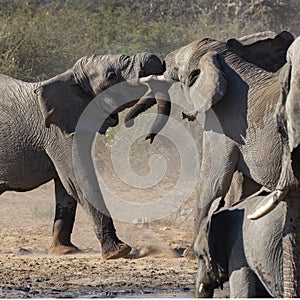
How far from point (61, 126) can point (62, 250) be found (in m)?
0.89

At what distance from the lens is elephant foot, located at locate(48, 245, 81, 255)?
1039cm

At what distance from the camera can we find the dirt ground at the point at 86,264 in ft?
28.7

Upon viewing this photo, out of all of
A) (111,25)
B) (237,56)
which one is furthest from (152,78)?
(111,25)

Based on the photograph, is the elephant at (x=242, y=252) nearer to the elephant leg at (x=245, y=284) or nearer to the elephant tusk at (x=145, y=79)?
the elephant leg at (x=245, y=284)

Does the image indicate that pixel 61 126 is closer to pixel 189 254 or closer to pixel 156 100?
pixel 156 100

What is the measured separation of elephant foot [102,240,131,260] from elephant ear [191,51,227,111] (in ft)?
4.79

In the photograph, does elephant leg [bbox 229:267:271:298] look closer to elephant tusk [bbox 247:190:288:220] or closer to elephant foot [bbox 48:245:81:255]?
elephant tusk [bbox 247:190:288:220]

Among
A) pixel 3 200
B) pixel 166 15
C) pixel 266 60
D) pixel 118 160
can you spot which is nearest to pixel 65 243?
pixel 266 60

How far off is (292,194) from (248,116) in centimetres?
238

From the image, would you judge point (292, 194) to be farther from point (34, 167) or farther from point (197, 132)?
point (197, 132)

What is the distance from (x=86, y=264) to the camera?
9.74 meters

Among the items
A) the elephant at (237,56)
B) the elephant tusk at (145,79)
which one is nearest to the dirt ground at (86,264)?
the elephant at (237,56)

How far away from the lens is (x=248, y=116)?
8.62 m

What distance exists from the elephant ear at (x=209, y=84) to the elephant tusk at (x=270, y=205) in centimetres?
209
